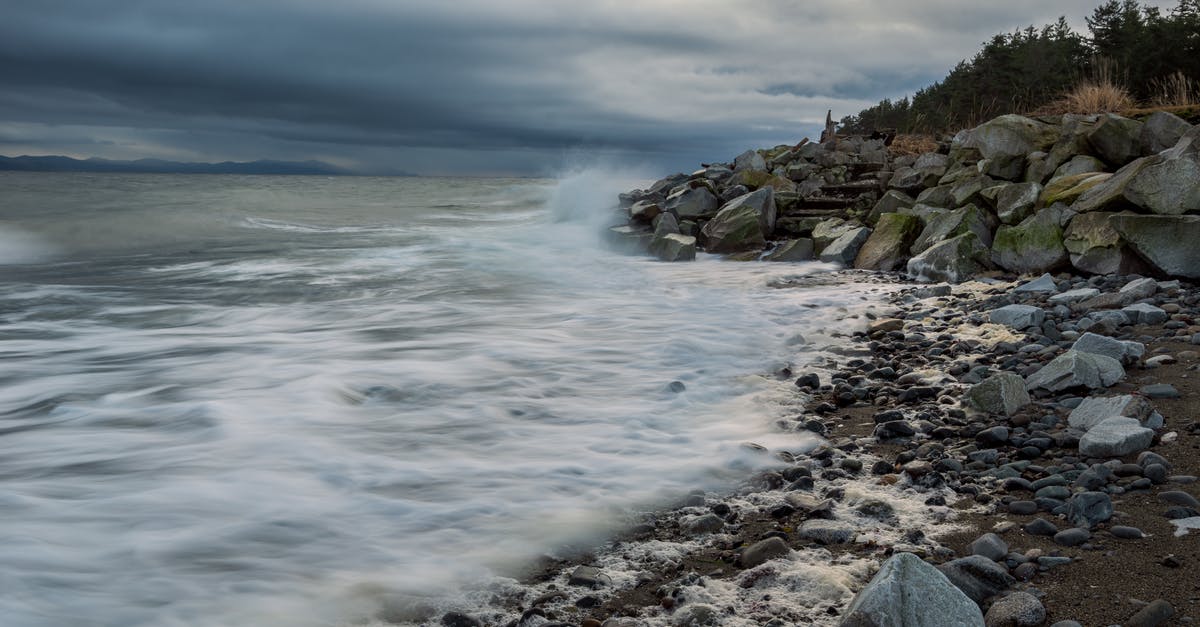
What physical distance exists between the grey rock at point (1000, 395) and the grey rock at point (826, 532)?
5.32ft

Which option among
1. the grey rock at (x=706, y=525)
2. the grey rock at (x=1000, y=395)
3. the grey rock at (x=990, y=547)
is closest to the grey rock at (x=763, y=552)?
the grey rock at (x=706, y=525)

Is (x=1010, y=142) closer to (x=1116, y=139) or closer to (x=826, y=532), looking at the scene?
(x=1116, y=139)

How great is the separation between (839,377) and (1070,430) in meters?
1.74

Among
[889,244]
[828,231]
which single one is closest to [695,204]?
[828,231]

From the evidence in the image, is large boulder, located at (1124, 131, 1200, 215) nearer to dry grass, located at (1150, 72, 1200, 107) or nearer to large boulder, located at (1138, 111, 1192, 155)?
large boulder, located at (1138, 111, 1192, 155)

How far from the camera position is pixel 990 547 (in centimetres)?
265

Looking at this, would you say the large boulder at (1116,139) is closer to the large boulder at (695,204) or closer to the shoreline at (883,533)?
the shoreline at (883,533)

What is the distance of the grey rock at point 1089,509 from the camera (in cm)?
280

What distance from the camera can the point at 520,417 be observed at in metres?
4.90

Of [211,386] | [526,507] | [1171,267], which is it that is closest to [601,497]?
[526,507]

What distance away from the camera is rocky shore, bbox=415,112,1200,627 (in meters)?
2.45

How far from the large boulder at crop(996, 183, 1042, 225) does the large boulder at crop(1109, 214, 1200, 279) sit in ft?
6.94

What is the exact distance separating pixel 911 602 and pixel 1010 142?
1138 centimetres

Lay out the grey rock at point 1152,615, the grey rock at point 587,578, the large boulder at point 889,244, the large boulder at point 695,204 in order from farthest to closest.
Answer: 1. the large boulder at point 695,204
2. the large boulder at point 889,244
3. the grey rock at point 587,578
4. the grey rock at point 1152,615
